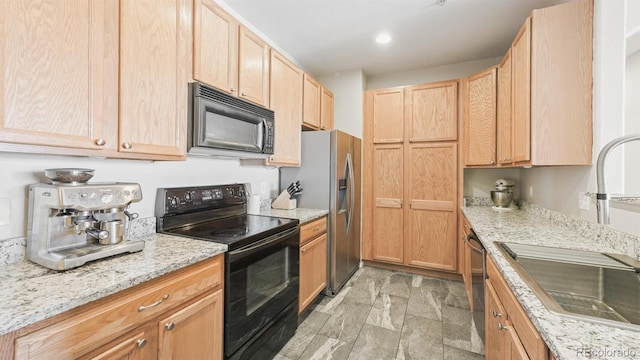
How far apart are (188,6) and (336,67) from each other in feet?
7.11

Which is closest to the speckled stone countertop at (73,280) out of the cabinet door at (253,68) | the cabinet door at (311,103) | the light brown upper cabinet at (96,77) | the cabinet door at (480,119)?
the light brown upper cabinet at (96,77)

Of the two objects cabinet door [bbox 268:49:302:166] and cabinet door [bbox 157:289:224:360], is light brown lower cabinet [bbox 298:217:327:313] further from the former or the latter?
cabinet door [bbox 157:289:224:360]

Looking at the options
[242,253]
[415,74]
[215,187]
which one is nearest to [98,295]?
[242,253]

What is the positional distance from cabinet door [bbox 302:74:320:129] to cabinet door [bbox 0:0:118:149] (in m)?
1.75

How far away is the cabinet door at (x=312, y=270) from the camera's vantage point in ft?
7.10

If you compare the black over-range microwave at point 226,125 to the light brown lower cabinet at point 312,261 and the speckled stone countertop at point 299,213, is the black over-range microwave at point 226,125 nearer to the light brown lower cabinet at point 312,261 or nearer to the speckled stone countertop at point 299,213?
the speckled stone countertop at point 299,213

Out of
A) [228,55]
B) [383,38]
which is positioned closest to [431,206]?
[383,38]

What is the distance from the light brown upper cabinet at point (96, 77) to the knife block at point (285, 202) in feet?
3.95

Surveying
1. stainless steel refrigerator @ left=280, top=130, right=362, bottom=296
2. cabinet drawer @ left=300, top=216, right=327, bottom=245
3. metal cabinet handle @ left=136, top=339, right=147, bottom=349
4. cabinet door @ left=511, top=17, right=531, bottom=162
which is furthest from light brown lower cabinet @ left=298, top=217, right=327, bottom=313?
cabinet door @ left=511, top=17, right=531, bottom=162

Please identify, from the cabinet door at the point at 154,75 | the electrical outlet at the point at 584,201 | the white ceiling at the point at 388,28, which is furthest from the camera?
the white ceiling at the point at 388,28

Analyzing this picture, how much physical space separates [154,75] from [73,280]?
0.98m

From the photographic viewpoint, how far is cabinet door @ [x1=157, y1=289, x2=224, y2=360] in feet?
3.57

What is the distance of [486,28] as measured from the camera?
8.09ft

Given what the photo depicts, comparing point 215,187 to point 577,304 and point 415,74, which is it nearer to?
point 577,304
